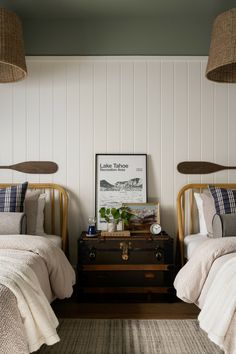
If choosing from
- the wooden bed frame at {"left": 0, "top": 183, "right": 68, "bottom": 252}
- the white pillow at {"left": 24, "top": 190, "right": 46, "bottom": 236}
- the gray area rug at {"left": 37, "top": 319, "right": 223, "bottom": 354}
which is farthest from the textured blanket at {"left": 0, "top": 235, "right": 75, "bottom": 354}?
the wooden bed frame at {"left": 0, "top": 183, "right": 68, "bottom": 252}

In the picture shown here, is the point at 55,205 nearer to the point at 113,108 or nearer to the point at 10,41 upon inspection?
the point at 113,108

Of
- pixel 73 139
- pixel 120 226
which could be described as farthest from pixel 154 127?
pixel 120 226

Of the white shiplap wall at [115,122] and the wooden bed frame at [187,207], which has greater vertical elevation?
the white shiplap wall at [115,122]

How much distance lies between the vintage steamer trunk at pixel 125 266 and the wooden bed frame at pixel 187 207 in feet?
1.24

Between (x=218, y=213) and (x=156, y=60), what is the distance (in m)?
1.58

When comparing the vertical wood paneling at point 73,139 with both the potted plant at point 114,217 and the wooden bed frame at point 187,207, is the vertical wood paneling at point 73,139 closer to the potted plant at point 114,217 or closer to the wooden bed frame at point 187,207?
the potted plant at point 114,217

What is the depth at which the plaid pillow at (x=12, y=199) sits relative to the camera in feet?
9.84

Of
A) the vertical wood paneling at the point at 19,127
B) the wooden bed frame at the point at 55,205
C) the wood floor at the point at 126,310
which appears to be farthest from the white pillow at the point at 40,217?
the wood floor at the point at 126,310

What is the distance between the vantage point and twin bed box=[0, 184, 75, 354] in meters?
1.50

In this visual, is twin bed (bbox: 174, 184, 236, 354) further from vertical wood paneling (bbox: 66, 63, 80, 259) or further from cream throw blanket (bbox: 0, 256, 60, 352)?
vertical wood paneling (bbox: 66, 63, 80, 259)

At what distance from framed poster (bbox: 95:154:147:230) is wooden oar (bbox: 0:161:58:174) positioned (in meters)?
0.43

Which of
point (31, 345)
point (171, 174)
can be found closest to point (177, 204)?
point (171, 174)

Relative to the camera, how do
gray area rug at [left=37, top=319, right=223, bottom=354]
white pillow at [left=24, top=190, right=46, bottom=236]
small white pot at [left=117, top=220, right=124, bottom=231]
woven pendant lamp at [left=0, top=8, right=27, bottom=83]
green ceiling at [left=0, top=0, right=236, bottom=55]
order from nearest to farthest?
gray area rug at [left=37, top=319, right=223, bottom=354], woven pendant lamp at [left=0, top=8, right=27, bottom=83], white pillow at [left=24, top=190, right=46, bottom=236], small white pot at [left=117, top=220, right=124, bottom=231], green ceiling at [left=0, top=0, right=236, bottom=55]

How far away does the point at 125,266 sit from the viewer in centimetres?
303
